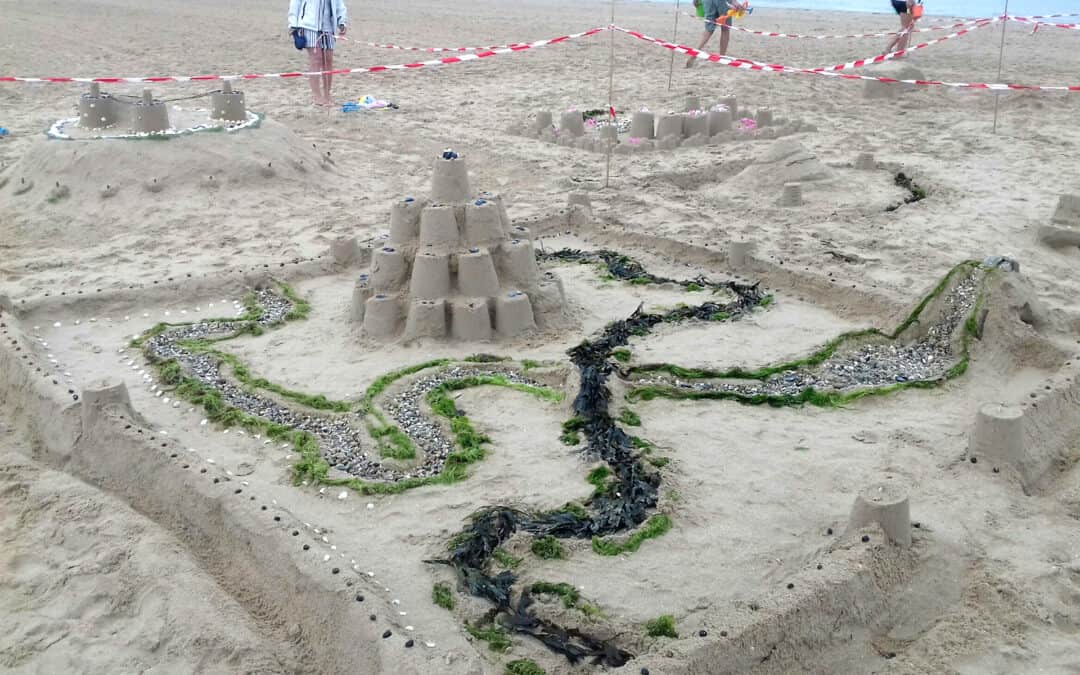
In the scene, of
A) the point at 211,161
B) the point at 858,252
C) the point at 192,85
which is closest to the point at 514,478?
the point at 858,252

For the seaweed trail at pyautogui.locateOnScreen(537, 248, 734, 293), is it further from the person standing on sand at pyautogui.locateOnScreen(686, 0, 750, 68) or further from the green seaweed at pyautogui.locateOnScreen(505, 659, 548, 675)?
the person standing on sand at pyautogui.locateOnScreen(686, 0, 750, 68)

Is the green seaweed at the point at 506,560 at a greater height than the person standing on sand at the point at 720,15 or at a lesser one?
lesser

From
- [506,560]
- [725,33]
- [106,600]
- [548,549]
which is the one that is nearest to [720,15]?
[725,33]

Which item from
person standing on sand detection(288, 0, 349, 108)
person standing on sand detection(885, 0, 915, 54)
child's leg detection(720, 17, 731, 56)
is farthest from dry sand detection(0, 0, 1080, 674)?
child's leg detection(720, 17, 731, 56)

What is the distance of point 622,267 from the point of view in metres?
8.46

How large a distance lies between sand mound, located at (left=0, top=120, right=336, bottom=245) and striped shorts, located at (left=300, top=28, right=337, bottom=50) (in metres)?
3.03

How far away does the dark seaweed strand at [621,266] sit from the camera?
8.09 meters

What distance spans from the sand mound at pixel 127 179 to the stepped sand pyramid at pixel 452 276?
3646 millimetres

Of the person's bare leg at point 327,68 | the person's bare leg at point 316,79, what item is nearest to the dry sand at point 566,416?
the person's bare leg at point 316,79

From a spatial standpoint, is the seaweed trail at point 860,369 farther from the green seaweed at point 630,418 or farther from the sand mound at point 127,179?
the sand mound at point 127,179

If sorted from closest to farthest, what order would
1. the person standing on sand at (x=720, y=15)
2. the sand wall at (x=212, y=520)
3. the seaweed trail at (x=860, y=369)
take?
the sand wall at (x=212, y=520) → the seaweed trail at (x=860, y=369) → the person standing on sand at (x=720, y=15)

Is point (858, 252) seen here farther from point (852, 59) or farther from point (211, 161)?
point (852, 59)

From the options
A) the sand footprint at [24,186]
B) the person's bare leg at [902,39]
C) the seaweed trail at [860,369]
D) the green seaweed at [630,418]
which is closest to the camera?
Answer: the green seaweed at [630,418]

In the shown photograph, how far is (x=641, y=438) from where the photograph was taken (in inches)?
221
